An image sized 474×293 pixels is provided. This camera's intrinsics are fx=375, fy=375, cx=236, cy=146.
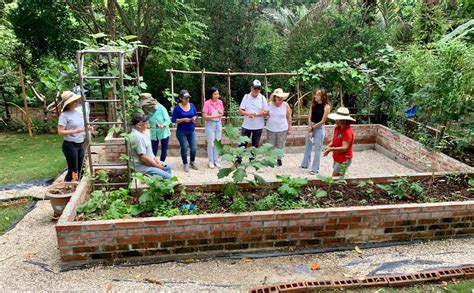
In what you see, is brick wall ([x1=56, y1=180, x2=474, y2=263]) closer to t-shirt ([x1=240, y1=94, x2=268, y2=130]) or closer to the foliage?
the foliage

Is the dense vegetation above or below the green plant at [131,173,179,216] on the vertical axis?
above

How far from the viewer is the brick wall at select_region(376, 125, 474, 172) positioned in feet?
20.0

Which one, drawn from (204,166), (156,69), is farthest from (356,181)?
(156,69)

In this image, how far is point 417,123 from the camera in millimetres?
7855

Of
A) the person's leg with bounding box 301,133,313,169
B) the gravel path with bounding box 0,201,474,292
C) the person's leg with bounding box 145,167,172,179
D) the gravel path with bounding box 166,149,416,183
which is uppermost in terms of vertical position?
the person's leg with bounding box 145,167,172,179

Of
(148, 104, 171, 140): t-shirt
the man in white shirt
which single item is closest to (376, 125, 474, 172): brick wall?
the man in white shirt

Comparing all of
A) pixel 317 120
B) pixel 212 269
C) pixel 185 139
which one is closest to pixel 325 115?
pixel 317 120

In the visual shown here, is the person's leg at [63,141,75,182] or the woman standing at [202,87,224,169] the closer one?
the person's leg at [63,141,75,182]

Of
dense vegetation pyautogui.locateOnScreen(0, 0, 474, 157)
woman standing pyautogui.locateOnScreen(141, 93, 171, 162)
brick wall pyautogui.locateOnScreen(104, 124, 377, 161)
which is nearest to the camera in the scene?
woman standing pyautogui.locateOnScreen(141, 93, 171, 162)

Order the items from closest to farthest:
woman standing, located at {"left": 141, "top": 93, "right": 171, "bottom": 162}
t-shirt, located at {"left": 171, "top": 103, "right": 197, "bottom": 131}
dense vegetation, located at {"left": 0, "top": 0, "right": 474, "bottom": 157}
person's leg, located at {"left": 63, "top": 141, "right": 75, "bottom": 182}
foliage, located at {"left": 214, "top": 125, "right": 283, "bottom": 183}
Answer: foliage, located at {"left": 214, "top": 125, "right": 283, "bottom": 183}
person's leg, located at {"left": 63, "top": 141, "right": 75, "bottom": 182}
woman standing, located at {"left": 141, "top": 93, "right": 171, "bottom": 162}
t-shirt, located at {"left": 171, "top": 103, "right": 197, "bottom": 131}
dense vegetation, located at {"left": 0, "top": 0, "right": 474, "bottom": 157}

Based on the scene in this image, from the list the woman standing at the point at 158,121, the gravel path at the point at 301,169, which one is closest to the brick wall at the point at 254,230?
the gravel path at the point at 301,169

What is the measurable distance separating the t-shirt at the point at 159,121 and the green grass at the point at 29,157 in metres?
1.91

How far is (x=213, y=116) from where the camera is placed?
6625 millimetres

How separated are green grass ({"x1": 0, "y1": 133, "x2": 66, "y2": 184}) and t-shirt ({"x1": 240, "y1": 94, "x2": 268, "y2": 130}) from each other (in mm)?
3507
